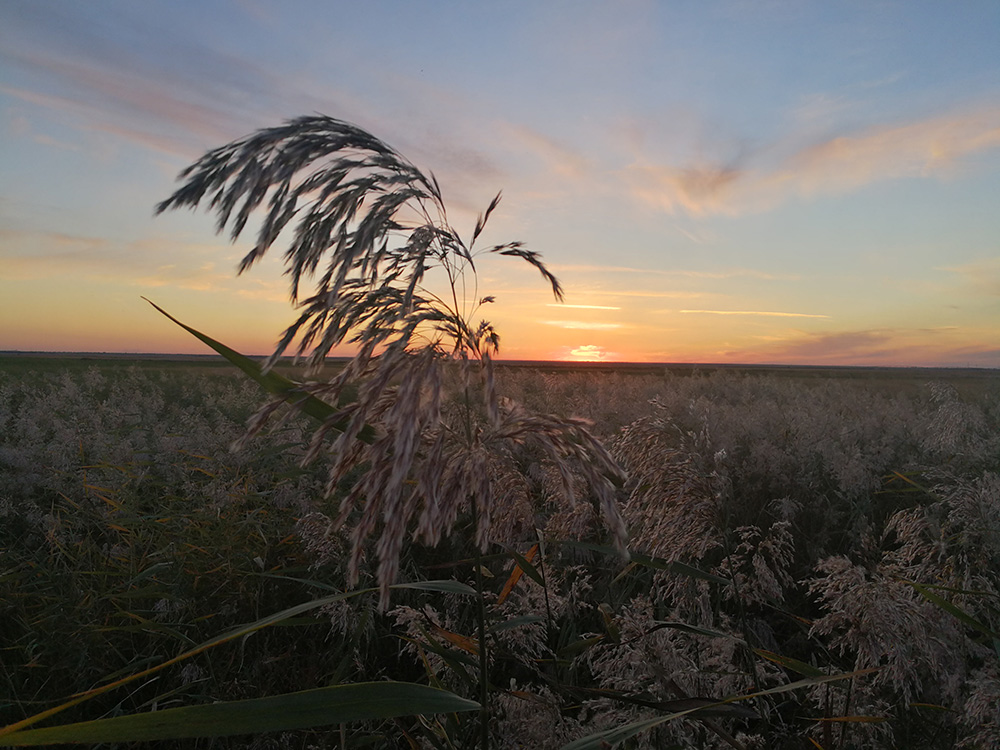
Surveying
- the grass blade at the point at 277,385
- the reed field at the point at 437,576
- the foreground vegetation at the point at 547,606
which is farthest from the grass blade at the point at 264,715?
the grass blade at the point at 277,385

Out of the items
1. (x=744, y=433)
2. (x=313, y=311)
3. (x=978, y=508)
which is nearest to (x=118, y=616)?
(x=313, y=311)

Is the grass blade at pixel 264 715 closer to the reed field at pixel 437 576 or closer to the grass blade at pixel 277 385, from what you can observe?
the reed field at pixel 437 576

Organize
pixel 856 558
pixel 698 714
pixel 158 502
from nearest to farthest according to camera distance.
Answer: pixel 698 714 < pixel 158 502 < pixel 856 558

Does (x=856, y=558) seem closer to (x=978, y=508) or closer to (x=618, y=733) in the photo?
(x=978, y=508)

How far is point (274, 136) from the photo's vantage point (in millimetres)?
1656

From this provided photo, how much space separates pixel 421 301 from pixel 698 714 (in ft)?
5.18

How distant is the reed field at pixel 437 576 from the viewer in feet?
5.13

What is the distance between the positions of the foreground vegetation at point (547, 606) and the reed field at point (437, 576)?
21 millimetres

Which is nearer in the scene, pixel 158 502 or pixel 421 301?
pixel 421 301

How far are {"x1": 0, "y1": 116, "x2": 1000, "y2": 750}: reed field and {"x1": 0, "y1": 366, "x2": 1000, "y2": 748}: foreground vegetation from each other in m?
0.02

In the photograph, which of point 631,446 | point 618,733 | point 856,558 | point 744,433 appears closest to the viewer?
point 618,733

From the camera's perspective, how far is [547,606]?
2166 mm

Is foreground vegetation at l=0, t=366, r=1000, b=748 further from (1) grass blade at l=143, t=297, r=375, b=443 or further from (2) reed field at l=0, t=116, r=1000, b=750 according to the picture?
(1) grass blade at l=143, t=297, r=375, b=443

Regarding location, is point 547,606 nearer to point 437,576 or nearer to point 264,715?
point 264,715
